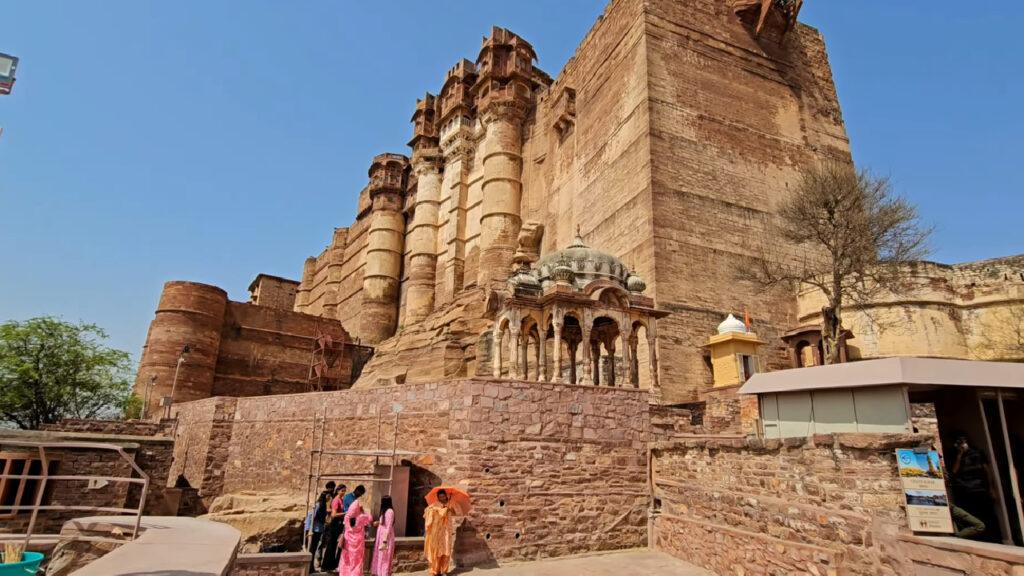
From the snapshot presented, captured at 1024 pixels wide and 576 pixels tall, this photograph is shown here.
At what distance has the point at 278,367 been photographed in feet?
92.8

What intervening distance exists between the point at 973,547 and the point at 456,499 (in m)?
5.75

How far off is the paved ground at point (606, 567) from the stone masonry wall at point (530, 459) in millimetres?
280

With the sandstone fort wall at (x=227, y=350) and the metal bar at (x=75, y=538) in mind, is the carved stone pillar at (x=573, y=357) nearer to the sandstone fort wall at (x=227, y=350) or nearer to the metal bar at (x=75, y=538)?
the metal bar at (x=75, y=538)

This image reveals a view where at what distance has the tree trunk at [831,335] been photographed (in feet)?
45.6

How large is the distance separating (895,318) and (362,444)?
15.1m

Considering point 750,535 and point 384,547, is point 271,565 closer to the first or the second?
point 384,547

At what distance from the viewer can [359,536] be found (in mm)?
7352

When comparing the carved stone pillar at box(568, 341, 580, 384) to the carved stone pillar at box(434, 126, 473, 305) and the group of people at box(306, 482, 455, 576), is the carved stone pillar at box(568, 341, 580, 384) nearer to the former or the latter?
the group of people at box(306, 482, 455, 576)

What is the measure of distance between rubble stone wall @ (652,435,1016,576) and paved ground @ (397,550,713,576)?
11.4 inches

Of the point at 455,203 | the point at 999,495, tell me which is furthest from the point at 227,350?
→ the point at 999,495

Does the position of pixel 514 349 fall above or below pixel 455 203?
below

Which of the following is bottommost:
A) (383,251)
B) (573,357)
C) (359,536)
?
(359,536)

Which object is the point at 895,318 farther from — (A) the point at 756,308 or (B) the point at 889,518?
(B) the point at 889,518

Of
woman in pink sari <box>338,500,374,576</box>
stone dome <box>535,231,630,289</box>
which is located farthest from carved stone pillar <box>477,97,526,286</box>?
woman in pink sari <box>338,500,374,576</box>
